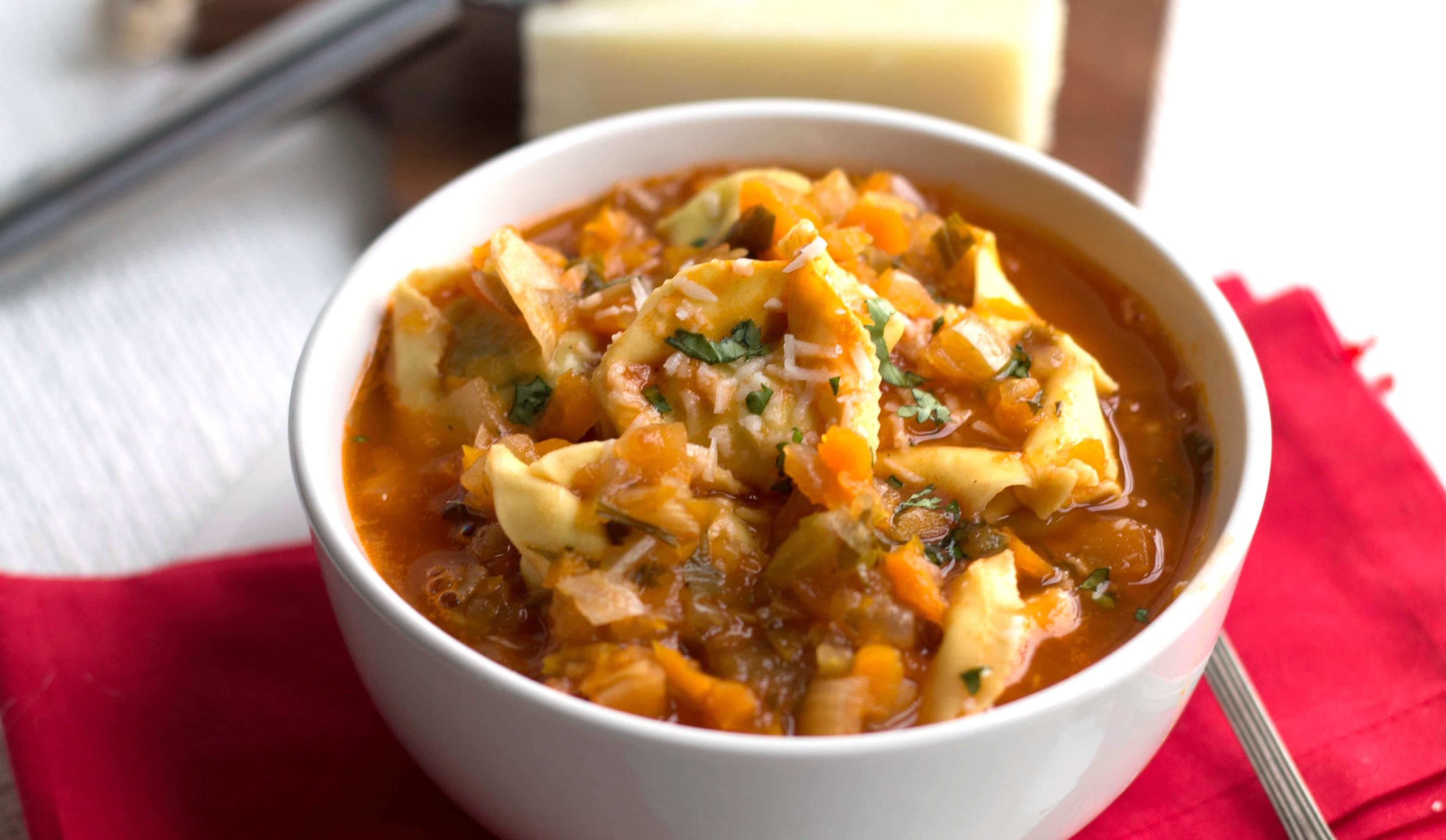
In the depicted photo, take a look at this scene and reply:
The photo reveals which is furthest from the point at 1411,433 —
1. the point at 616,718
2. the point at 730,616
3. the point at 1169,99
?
the point at 616,718

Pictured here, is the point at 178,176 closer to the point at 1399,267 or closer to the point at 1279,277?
the point at 1279,277

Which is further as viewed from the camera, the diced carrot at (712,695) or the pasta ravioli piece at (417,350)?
the pasta ravioli piece at (417,350)

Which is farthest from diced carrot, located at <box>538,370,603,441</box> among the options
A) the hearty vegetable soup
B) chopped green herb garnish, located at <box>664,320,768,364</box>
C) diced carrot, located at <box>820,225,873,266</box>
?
diced carrot, located at <box>820,225,873,266</box>

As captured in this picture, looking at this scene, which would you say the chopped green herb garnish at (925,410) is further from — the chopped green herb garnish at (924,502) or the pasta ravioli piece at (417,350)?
the pasta ravioli piece at (417,350)

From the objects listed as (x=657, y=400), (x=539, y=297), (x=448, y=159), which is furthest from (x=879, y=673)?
(x=448, y=159)

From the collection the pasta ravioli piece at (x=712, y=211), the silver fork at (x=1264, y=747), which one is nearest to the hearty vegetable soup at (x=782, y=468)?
the pasta ravioli piece at (x=712, y=211)

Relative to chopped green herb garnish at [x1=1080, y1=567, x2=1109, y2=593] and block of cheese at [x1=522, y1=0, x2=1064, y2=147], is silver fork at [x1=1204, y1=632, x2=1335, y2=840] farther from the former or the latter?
block of cheese at [x1=522, y1=0, x2=1064, y2=147]
